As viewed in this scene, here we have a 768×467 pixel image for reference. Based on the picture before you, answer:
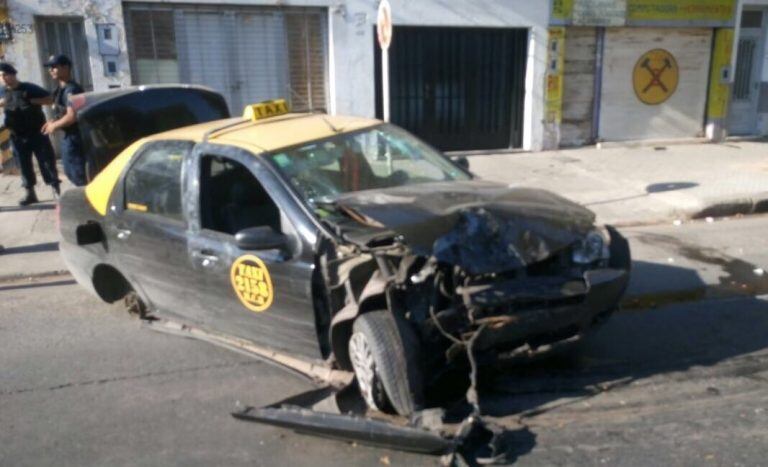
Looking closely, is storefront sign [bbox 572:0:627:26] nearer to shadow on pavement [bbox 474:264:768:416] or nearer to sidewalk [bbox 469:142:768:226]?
sidewalk [bbox 469:142:768:226]

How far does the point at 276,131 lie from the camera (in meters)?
4.62

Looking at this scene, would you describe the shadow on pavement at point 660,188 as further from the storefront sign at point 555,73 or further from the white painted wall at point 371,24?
the white painted wall at point 371,24

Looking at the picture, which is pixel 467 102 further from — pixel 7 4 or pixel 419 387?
pixel 419 387

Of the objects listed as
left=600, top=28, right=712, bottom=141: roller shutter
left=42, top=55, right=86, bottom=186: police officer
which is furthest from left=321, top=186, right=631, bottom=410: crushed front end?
left=600, top=28, right=712, bottom=141: roller shutter

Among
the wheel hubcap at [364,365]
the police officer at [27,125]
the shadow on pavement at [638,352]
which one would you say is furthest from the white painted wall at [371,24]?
the wheel hubcap at [364,365]

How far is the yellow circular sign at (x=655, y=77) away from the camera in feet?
45.8

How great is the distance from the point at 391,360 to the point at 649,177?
8669 millimetres

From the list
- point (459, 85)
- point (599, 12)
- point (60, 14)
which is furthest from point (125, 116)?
point (599, 12)

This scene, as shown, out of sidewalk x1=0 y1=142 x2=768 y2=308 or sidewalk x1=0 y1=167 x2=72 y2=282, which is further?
sidewalk x1=0 y1=167 x2=72 y2=282

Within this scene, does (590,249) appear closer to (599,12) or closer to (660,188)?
(660,188)

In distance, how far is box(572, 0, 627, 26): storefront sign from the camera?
13.1 m

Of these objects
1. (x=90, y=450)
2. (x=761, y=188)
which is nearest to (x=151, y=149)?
(x=90, y=450)

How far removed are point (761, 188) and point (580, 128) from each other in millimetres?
4552

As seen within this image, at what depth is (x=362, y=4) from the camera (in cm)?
1204
